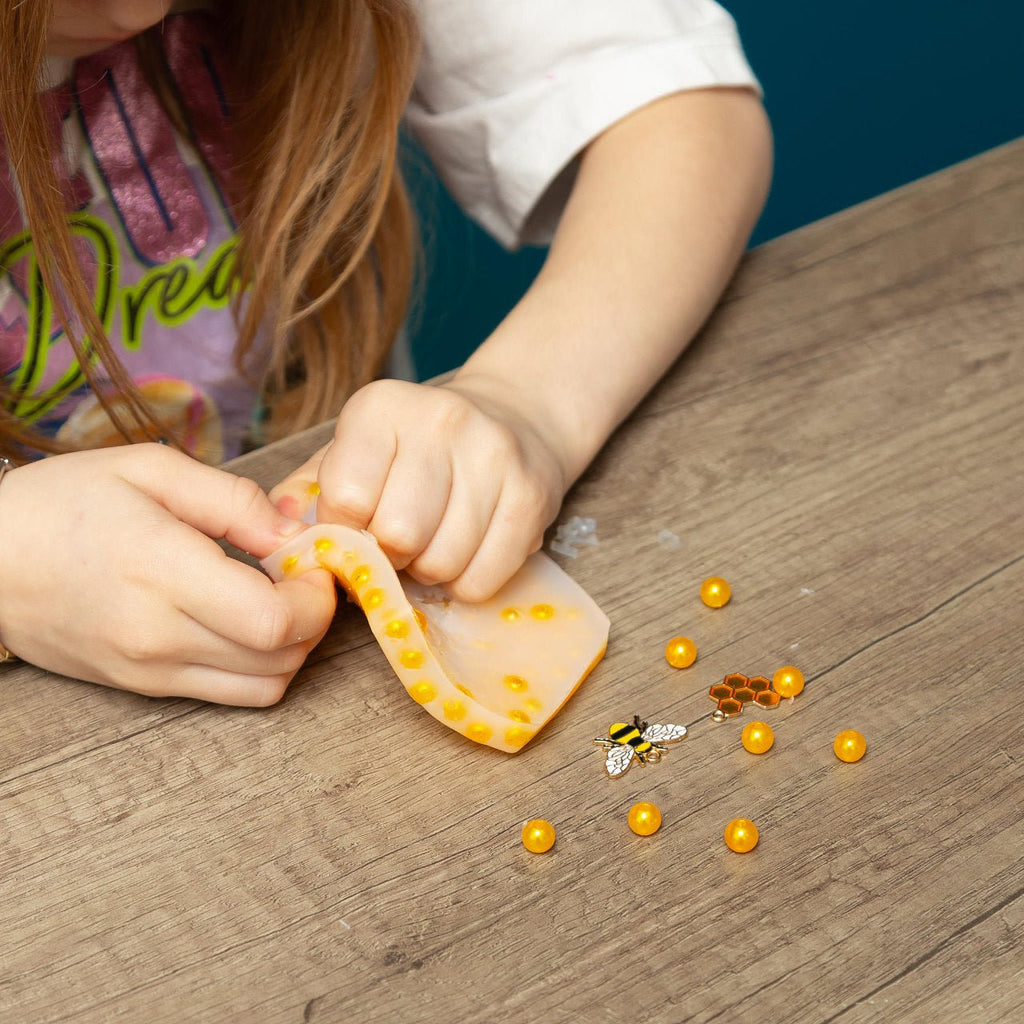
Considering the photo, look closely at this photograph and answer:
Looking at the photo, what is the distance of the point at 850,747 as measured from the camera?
1.74ft

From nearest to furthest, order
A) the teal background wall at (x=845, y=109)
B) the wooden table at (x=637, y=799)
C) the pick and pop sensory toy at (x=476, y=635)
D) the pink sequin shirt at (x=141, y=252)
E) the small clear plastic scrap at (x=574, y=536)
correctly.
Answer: the wooden table at (x=637, y=799) → the pick and pop sensory toy at (x=476, y=635) → the small clear plastic scrap at (x=574, y=536) → the pink sequin shirt at (x=141, y=252) → the teal background wall at (x=845, y=109)

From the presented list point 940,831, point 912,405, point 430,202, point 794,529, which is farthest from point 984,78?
point 940,831

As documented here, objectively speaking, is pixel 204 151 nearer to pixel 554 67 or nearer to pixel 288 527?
pixel 554 67

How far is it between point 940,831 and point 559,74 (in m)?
0.61

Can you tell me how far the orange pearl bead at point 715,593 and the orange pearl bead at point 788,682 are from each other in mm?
58

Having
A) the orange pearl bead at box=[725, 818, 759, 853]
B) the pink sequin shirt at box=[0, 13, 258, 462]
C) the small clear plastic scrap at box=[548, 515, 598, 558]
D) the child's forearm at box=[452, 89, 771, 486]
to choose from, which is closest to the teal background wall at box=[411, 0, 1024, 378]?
the pink sequin shirt at box=[0, 13, 258, 462]

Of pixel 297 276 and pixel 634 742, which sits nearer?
pixel 634 742

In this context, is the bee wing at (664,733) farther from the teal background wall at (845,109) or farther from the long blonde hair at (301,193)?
the teal background wall at (845,109)

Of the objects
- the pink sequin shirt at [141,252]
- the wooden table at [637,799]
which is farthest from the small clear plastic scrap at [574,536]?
the pink sequin shirt at [141,252]

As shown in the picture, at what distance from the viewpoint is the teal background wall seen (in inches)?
79.6

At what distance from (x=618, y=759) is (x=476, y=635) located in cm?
12

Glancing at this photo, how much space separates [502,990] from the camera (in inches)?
17.5

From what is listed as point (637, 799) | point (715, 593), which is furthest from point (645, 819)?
point (715, 593)

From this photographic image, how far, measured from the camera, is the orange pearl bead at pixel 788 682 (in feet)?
1.86
